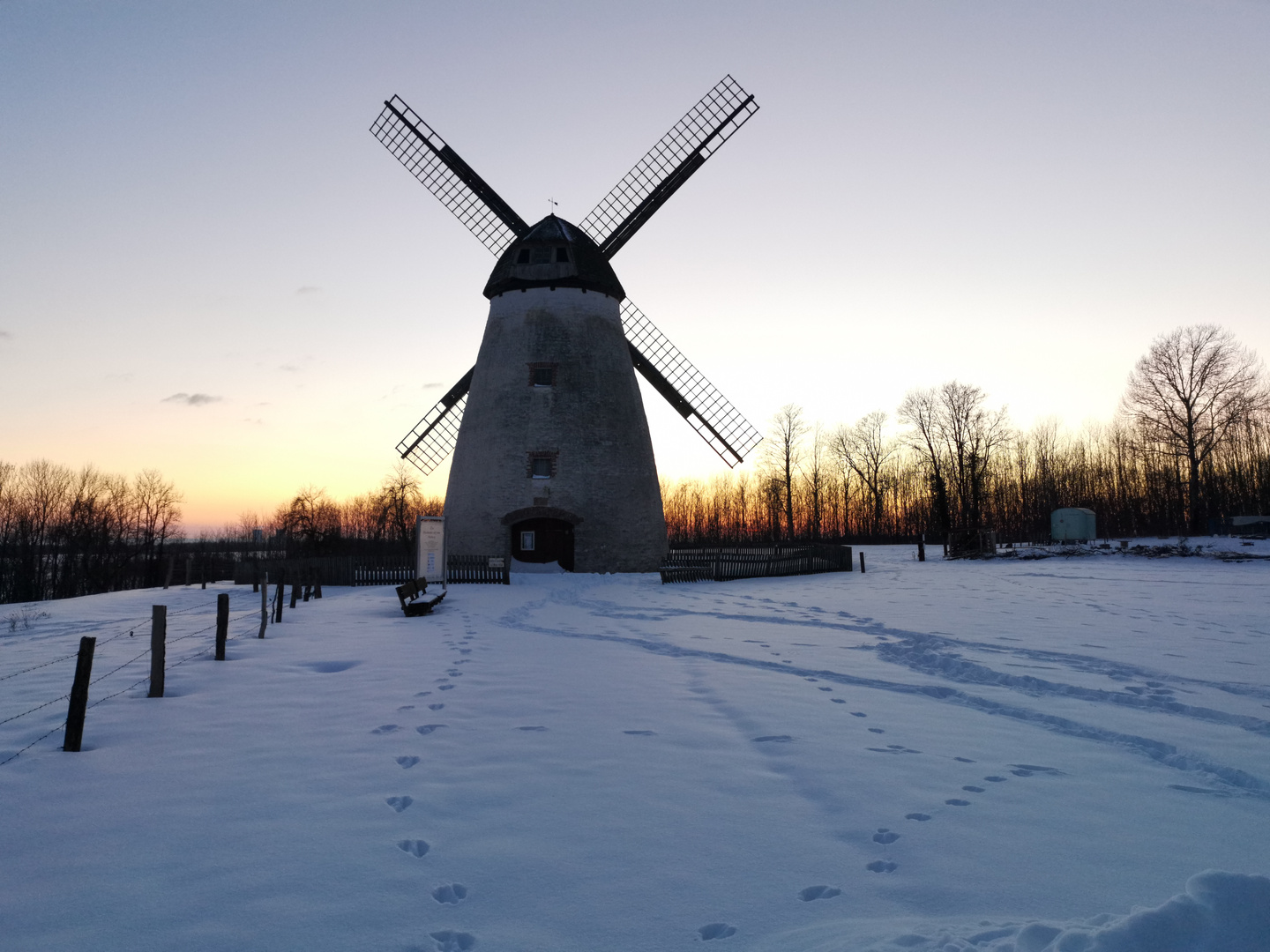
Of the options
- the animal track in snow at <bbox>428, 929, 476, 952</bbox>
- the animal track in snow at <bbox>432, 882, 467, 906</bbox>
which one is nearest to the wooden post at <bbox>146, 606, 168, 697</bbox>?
the animal track in snow at <bbox>432, 882, 467, 906</bbox>

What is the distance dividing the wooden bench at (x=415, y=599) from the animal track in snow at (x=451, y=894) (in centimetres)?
1029

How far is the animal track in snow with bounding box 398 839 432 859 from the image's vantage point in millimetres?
3252

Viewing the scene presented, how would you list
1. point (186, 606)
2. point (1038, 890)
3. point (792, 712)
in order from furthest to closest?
point (186, 606) < point (792, 712) < point (1038, 890)

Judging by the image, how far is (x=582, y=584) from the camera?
1861cm

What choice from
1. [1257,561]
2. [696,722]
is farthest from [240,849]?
[1257,561]

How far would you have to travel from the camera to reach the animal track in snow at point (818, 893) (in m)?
2.82

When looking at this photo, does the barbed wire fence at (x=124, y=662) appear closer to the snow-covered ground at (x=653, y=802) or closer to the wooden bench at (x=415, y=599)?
the snow-covered ground at (x=653, y=802)

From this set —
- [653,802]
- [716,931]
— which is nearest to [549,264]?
[653,802]

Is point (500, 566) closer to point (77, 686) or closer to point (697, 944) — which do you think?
point (77, 686)

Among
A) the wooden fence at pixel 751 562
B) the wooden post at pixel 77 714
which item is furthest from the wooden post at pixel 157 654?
the wooden fence at pixel 751 562

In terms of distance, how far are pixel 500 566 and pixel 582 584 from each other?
2.57m

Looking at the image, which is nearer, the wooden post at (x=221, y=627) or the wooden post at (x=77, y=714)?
the wooden post at (x=77, y=714)

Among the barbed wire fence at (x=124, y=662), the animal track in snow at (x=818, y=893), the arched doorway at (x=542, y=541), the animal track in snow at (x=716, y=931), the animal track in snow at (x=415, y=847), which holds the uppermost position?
the arched doorway at (x=542, y=541)

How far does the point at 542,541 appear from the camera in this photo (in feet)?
66.8
